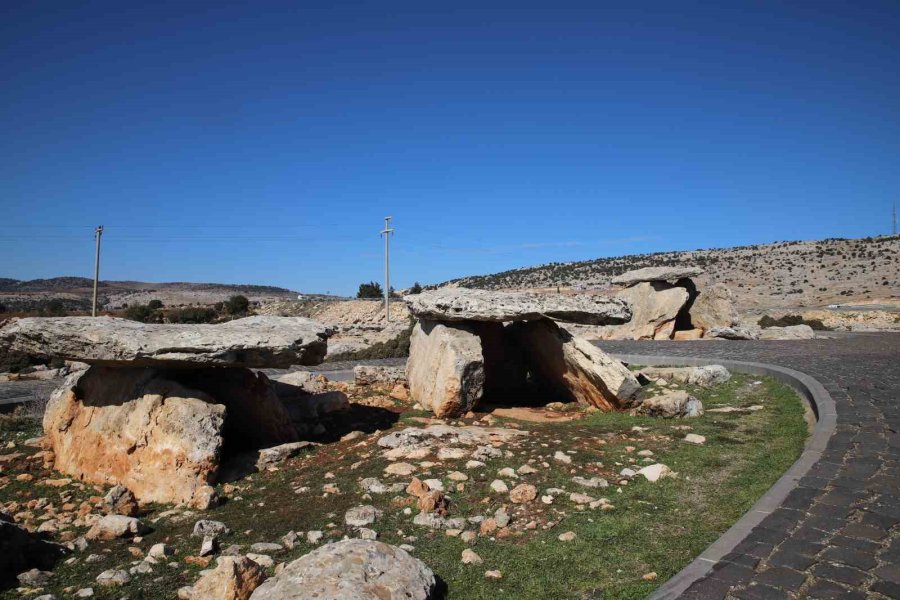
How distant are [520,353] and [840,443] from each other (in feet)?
20.7

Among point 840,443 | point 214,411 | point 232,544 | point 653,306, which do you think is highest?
point 653,306

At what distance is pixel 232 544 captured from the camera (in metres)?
4.99

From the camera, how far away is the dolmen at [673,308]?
20672 millimetres

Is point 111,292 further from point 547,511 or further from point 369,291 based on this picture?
point 547,511

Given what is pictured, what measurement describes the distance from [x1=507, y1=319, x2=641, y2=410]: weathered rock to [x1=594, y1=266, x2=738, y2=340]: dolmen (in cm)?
971

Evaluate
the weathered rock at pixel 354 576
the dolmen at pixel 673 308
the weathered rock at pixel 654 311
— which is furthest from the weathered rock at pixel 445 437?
the weathered rock at pixel 654 311

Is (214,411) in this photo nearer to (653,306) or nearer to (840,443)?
(840,443)

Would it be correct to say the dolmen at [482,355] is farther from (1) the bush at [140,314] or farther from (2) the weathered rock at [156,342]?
(1) the bush at [140,314]

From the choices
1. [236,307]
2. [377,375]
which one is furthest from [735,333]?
[236,307]

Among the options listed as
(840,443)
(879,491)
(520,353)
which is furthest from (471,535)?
(520,353)

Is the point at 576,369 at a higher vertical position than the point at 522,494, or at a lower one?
higher

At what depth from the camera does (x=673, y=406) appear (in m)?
8.96

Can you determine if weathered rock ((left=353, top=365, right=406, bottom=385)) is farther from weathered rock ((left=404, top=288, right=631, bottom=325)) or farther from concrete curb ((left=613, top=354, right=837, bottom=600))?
concrete curb ((left=613, top=354, right=837, bottom=600))

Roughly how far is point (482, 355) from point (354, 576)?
6.86 metres
